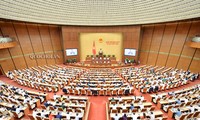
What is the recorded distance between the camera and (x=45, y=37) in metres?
21.4

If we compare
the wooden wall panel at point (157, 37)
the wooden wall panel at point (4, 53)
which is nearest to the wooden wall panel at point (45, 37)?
the wooden wall panel at point (4, 53)

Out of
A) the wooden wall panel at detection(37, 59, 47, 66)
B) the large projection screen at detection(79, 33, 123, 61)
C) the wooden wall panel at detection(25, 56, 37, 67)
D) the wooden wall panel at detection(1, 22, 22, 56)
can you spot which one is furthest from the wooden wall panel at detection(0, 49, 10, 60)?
the large projection screen at detection(79, 33, 123, 61)

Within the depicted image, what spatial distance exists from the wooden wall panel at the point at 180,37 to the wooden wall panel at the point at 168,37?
616 mm

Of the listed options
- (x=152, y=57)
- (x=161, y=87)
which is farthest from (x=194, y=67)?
(x=161, y=87)

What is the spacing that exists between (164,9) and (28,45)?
2162 cm

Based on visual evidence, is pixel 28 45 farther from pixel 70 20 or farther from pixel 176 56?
pixel 176 56

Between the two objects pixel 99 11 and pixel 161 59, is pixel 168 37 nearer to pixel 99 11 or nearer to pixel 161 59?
pixel 161 59

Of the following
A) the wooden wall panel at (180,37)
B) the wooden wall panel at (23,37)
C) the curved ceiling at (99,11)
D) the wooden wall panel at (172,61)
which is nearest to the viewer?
the curved ceiling at (99,11)

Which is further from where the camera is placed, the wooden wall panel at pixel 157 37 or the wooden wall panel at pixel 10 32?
the wooden wall panel at pixel 157 37

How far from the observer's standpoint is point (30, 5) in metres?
15.5

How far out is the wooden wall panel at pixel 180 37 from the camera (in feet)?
55.6

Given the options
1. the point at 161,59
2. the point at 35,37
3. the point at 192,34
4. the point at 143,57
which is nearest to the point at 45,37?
the point at 35,37

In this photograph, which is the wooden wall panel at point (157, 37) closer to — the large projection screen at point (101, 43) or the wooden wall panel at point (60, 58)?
the large projection screen at point (101, 43)

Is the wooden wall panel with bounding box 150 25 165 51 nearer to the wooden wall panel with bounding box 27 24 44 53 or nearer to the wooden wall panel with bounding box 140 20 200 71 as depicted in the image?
the wooden wall panel with bounding box 140 20 200 71
